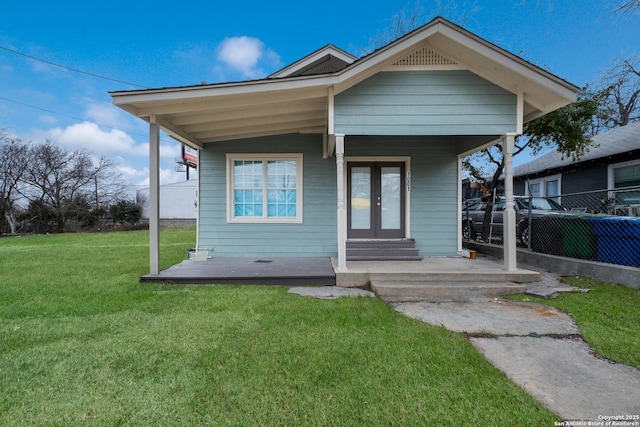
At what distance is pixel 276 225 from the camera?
6.67 metres

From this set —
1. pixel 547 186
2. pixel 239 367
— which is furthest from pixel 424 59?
pixel 547 186

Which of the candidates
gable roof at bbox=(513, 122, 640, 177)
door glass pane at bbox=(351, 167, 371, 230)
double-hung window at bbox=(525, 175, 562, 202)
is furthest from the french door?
double-hung window at bbox=(525, 175, 562, 202)

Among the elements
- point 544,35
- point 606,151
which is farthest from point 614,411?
point 544,35

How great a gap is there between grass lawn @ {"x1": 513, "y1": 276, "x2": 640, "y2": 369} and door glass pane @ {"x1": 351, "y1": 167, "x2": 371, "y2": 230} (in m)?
3.29

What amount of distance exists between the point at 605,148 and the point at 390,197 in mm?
8920

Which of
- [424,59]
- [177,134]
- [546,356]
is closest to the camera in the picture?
[546,356]

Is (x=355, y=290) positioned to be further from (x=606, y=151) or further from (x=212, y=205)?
(x=606, y=151)

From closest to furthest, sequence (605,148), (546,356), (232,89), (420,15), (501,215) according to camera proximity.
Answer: (546,356) → (232,89) → (501,215) → (605,148) → (420,15)

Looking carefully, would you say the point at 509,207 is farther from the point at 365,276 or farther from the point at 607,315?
the point at 365,276

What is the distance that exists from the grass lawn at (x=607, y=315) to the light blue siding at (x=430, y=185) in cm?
232

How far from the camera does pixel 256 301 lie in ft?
12.8

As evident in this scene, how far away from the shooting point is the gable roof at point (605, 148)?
9430mm

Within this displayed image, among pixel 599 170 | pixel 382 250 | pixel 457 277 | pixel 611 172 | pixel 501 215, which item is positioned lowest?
pixel 457 277

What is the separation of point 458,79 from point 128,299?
5.78 meters
